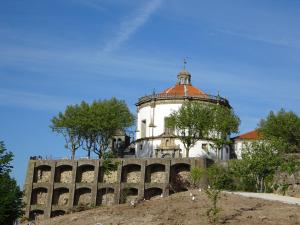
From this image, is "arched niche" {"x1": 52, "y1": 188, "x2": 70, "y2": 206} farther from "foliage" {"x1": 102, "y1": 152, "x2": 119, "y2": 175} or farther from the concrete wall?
"foliage" {"x1": 102, "y1": 152, "x2": 119, "y2": 175}

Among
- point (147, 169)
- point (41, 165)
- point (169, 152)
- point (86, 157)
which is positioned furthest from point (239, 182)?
point (41, 165)

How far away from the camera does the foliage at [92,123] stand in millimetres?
72500

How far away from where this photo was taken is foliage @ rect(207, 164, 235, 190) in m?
57.6

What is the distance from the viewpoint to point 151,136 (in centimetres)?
7625

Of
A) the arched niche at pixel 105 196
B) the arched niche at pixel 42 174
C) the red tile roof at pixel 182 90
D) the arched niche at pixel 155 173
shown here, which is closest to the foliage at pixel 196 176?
the arched niche at pixel 155 173

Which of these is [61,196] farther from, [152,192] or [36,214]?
[152,192]

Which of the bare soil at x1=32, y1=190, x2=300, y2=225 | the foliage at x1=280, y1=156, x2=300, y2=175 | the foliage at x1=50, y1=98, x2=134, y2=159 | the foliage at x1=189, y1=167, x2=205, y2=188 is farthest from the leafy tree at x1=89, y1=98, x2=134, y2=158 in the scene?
the bare soil at x1=32, y1=190, x2=300, y2=225

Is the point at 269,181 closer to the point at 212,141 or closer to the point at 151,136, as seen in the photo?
the point at 212,141

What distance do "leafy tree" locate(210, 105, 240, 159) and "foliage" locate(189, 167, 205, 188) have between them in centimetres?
1050

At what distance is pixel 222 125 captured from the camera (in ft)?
225

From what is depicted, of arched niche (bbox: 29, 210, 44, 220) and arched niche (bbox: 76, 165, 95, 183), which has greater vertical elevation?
arched niche (bbox: 76, 165, 95, 183)

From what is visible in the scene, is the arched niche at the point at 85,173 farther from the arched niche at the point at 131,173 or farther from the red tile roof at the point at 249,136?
the red tile roof at the point at 249,136

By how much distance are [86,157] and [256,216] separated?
3943 centimetres

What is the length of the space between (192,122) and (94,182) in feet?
45.2
